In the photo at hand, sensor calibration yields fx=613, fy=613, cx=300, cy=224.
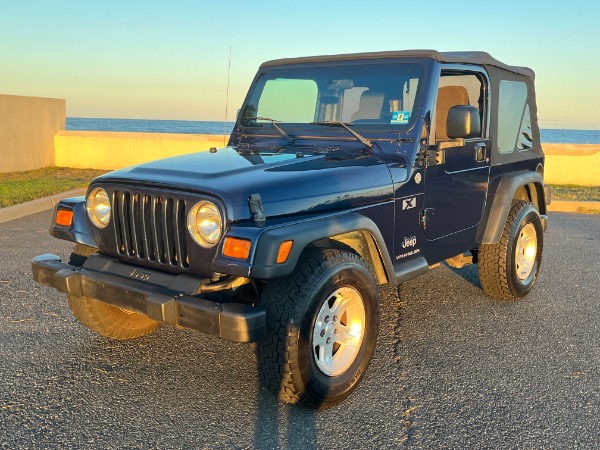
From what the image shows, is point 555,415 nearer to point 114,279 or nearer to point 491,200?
point 491,200

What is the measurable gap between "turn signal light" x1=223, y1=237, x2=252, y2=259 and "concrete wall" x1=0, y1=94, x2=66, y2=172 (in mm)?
12521

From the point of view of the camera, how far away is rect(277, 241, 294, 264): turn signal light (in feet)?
9.87

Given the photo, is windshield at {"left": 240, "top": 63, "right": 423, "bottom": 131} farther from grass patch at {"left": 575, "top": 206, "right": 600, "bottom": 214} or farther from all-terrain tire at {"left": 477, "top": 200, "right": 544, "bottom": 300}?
grass patch at {"left": 575, "top": 206, "right": 600, "bottom": 214}

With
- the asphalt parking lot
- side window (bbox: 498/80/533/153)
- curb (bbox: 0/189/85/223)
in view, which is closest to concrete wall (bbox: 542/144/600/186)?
side window (bbox: 498/80/533/153)

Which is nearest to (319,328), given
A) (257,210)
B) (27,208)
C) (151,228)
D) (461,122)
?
(257,210)

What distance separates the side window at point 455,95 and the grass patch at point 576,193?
7328 mm

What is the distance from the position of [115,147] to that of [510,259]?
496 inches

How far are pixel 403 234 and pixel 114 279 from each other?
183cm

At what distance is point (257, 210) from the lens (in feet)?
10.1

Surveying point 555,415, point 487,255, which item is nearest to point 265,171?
point 555,415

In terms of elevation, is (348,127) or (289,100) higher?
(289,100)

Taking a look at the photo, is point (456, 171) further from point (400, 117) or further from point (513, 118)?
point (513, 118)

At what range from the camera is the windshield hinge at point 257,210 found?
3.08 metres

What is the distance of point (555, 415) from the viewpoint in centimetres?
332
